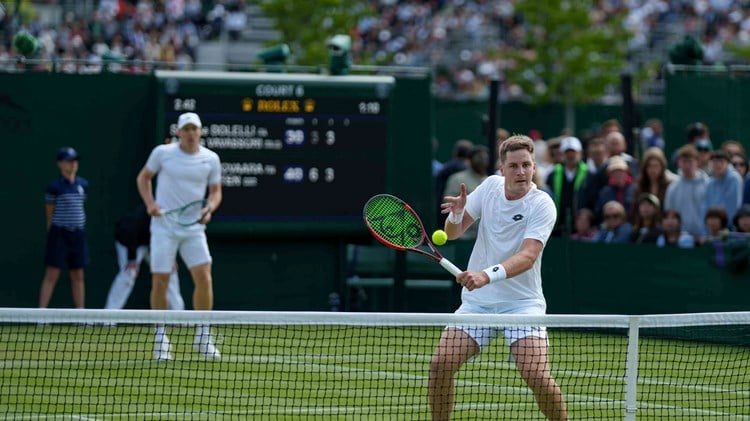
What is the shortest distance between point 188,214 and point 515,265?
5248mm

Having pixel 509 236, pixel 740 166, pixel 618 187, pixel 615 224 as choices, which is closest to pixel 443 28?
pixel 618 187

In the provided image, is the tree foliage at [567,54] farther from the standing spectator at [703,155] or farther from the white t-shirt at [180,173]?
the white t-shirt at [180,173]

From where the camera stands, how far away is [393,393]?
33.5 feet

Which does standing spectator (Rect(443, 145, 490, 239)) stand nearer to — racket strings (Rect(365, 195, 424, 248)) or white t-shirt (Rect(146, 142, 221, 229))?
white t-shirt (Rect(146, 142, 221, 229))

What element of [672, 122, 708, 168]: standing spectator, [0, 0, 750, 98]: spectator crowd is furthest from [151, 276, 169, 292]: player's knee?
[0, 0, 750, 98]: spectator crowd

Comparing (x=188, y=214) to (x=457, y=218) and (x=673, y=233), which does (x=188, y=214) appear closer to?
(x=457, y=218)

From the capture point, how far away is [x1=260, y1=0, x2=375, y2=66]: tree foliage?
32938mm

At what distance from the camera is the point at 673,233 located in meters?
14.4

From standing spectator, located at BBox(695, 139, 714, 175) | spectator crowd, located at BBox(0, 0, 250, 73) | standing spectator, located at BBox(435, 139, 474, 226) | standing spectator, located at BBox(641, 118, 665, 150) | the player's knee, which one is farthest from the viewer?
spectator crowd, located at BBox(0, 0, 250, 73)

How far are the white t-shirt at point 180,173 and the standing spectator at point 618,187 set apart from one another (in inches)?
189

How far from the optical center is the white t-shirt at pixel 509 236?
8.02 m

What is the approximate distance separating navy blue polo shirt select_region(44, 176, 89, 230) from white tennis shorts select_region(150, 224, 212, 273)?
7.45 ft

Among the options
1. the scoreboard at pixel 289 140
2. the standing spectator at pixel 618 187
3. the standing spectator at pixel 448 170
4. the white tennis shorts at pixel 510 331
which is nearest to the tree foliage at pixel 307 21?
the standing spectator at pixel 448 170

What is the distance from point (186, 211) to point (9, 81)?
3.49 metres
